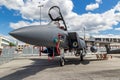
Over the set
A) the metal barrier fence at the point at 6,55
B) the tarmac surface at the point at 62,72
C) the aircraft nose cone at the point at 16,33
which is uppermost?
the aircraft nose cone at the point at 16,33

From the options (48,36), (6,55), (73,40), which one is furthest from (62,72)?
(6,55)

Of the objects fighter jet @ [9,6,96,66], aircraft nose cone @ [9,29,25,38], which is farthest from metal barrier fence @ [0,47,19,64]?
aircraft nose cone @ [9,29,25,38]

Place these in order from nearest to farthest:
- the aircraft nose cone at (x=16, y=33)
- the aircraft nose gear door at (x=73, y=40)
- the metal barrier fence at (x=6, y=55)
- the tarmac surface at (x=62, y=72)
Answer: the aircraft nose cone at (x=16, y=33) < the tarmac surface at (x=62, y=72) < the aircraft nose gear door at (x=73, y=40) < the metal barrier fence at (x=6, y=55)

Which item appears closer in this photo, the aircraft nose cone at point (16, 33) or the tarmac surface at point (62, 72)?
the aircraft nose cone at point (16, 33)

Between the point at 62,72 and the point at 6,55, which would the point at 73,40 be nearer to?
the point at 62,72

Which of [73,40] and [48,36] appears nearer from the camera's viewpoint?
[48,36]

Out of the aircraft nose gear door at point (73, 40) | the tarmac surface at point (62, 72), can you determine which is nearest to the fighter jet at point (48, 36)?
the aircraft nose gear door at point (73, 40)

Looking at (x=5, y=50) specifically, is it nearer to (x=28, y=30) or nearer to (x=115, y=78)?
(x=28, y=30)

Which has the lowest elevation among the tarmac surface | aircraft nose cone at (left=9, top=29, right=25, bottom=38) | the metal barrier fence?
the tarmac surface

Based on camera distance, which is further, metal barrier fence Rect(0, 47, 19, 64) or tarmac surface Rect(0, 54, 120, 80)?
metal barrier fence Rect(0, 47, 19, 64)

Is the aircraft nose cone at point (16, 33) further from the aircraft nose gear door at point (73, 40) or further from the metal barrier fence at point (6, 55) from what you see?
the metal barrier fence at point (6, 55)

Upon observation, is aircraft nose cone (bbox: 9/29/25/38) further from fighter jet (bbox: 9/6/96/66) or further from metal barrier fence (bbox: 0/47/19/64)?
metal barrier fence (bbox: 0/47/19/64)

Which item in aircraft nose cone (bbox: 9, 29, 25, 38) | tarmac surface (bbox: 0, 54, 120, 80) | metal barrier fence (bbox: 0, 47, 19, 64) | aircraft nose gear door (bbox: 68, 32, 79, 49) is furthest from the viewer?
metal barrier fence (bbox: 0, 47, 19, 64)

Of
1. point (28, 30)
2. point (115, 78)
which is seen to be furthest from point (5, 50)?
point (115, 78)
